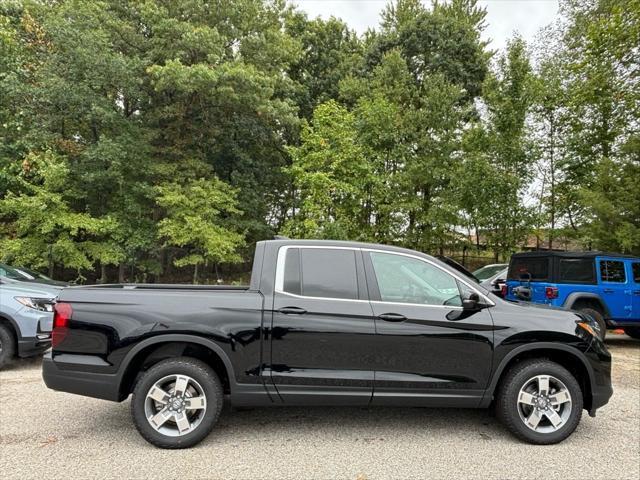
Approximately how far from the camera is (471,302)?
3371 mm

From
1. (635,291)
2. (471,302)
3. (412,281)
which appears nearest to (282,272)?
(412,281)

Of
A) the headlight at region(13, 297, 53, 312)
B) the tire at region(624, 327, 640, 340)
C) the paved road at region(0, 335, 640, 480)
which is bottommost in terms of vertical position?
the paved road at region(0, 335, 640, 480)

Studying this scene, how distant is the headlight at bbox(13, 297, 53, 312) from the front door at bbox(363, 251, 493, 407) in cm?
467

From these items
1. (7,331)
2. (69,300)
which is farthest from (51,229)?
(69,300)

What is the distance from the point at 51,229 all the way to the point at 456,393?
11360 mm

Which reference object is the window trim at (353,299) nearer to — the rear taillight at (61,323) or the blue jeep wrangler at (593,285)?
the rear taillight at (61,323)

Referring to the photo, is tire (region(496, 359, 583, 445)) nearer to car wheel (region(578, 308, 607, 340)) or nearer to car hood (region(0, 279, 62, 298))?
car wheel (region(578, 308, 607, 340))

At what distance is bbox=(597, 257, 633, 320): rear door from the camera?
24.0ft

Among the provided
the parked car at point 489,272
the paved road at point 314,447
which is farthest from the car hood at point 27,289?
the parked car at point 489,272

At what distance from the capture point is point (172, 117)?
13953mm

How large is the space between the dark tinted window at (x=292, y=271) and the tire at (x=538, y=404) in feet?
6.68

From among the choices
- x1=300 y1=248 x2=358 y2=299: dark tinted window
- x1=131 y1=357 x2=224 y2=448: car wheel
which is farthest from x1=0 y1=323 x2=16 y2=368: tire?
x1=300 y1=248 x2=358 y2=299: dark tinted window

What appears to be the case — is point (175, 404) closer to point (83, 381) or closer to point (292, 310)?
point (83, 381)

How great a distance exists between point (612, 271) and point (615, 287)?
12.0 inches
